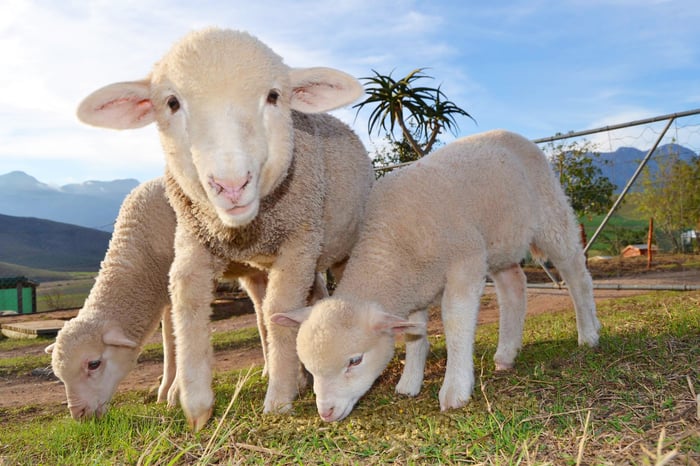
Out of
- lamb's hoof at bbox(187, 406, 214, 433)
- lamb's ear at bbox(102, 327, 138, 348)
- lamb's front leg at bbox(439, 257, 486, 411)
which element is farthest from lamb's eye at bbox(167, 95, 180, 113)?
lamb's ear at bbox(102, 327, 138, 348)

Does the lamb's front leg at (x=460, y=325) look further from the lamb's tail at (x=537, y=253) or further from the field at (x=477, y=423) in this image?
the lamb's tail at (x=537, y=253)

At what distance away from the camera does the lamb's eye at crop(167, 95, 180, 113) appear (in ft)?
8.87

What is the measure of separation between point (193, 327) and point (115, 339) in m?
1.21

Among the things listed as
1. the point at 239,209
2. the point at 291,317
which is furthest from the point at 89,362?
the point at 239,209

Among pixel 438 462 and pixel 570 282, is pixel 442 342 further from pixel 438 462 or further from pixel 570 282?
pixel 438 462

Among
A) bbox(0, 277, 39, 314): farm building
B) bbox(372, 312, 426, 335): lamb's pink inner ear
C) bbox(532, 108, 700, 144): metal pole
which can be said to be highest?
bbox(532, 108, 700, 144): metal pole

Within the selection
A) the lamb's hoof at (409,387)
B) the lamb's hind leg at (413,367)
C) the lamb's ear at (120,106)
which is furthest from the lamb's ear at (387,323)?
the lamb's ear at (120,106)

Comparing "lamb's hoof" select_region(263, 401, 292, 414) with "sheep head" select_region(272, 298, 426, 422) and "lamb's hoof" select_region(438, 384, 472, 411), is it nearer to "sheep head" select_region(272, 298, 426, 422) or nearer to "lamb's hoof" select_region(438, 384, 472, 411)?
"sheep head" select_region(272, 298, 426, 422)

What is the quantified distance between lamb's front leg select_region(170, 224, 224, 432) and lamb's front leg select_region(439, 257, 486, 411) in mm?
1441

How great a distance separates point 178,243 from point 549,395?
242 centimetres

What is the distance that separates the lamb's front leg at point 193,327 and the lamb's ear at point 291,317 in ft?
1.56

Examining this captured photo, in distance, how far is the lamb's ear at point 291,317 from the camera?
322 centimetres

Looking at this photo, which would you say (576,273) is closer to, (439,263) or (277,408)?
(439,263)

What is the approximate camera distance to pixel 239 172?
239cm
